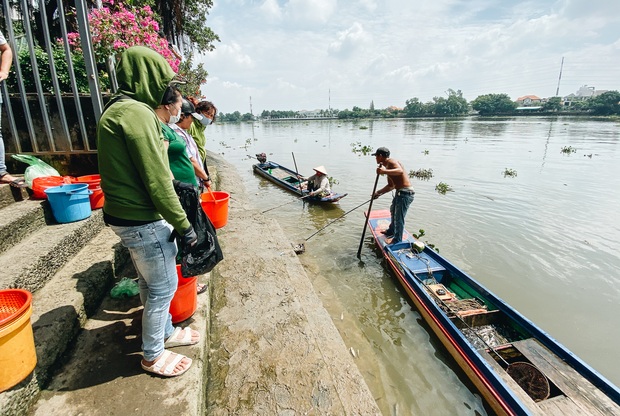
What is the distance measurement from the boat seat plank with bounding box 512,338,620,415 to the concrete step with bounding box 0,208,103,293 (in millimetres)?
5285

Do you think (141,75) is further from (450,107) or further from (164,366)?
(450,107)

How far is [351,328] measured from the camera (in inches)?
187

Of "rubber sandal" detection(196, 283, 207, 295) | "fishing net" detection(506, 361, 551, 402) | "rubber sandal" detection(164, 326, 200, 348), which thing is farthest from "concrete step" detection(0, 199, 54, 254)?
"fishing net" detection(506, 361, 551, 402)

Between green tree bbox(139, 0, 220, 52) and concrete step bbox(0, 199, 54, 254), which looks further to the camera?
green tree bbox(139, 0, 220, 52)

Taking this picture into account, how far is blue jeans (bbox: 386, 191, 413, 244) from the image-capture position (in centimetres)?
636

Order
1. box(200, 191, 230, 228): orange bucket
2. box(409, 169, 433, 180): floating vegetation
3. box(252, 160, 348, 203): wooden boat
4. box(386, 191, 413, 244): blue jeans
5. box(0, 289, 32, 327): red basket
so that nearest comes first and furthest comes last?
box(0, 289, 32, 327): red basket < box(200, 191, 230, 228): orange bucket < box(386, 191, 413, 244): blue jeans < box(252, 160, 348, 203): wooden boat < box(409, 169, 433, 180): floating vegetation

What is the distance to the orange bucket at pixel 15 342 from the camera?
1.56 metres

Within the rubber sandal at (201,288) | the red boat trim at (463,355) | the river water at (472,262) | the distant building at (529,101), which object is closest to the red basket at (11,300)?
the rubber sandal at (201,288)

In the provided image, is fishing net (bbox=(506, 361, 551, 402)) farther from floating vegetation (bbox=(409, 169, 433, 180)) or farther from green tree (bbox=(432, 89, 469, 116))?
green tree (bbox=(432, 89, 469, 116))

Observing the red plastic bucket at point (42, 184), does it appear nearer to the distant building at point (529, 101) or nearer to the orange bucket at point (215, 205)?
the orange bucket at point (215, 205)

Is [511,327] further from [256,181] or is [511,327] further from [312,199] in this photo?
[256,181]

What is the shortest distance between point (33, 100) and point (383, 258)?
701 centimetres

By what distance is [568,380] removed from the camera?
3.24 m

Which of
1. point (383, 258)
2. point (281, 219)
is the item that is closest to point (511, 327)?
point (383, 258)
